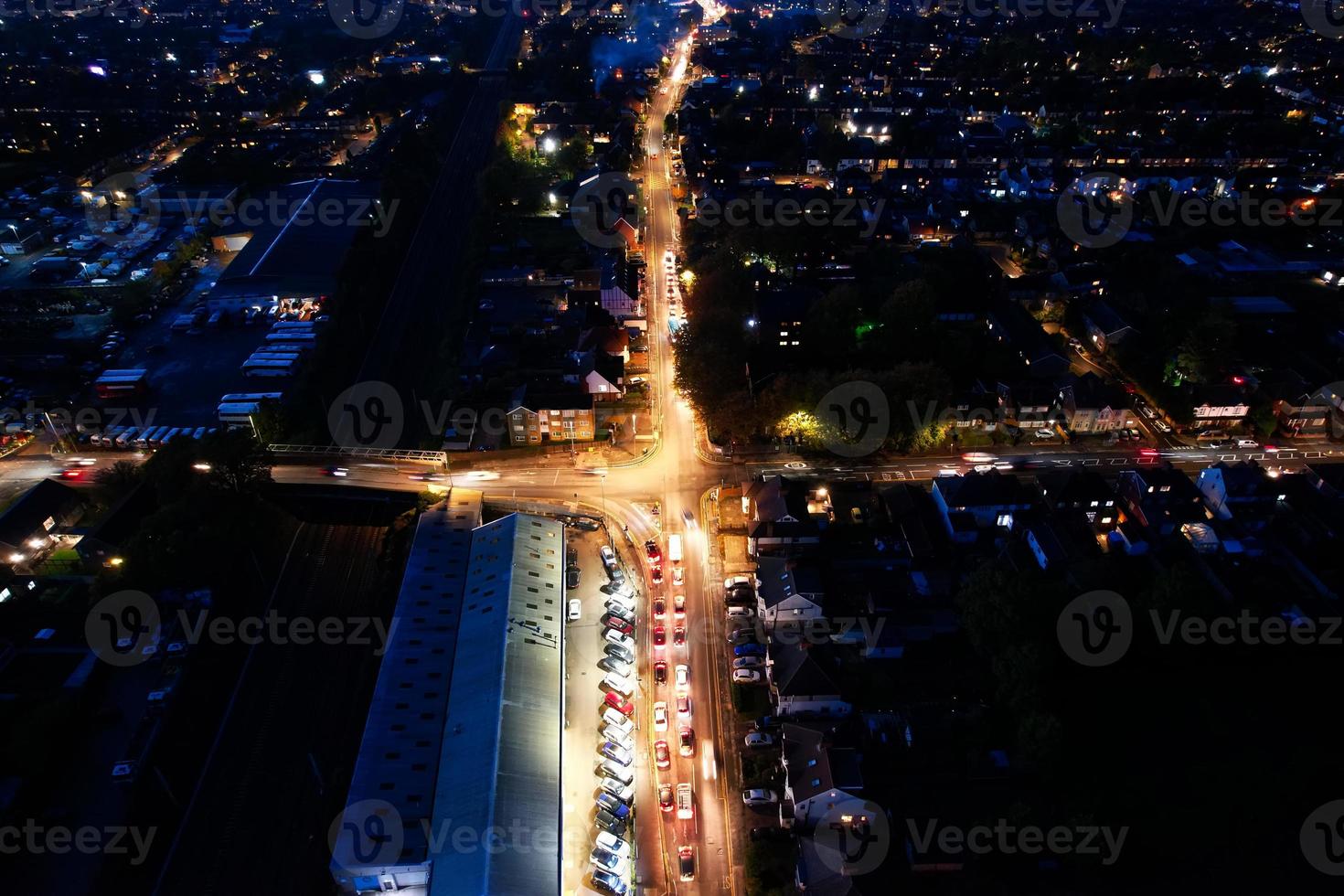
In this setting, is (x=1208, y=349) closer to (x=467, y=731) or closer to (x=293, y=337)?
(x=467, y=731)

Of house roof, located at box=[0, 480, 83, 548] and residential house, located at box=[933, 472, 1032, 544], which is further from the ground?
house roof, located at box=[0, 480, 83, 548]

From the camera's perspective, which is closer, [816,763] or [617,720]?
[816,763]

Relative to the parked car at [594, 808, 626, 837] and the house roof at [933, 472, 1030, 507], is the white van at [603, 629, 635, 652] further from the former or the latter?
the house roof at [933, 472, 1030, 507]

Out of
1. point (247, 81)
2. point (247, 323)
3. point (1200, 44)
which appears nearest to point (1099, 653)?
point (247, 323)

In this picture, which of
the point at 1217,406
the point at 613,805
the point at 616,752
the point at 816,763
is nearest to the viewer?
the point at 816,763

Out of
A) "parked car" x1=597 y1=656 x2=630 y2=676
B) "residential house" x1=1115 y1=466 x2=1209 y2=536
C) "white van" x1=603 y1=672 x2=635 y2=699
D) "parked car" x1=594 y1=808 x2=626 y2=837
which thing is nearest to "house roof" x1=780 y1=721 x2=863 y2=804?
"parked car" x1=594 y1=808 x2=626 y2=837

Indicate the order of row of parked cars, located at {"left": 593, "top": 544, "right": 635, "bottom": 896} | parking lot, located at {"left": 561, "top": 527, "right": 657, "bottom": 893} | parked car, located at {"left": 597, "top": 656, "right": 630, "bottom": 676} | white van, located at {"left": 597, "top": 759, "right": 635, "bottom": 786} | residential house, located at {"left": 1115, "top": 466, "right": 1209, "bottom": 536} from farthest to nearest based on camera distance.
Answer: residential house, located at {"left": 1115, "top": 466, "right": 1209, "bottom": 536}
parked car, located at {"left": 597, "top": 656, "right": 630, "bottom": 676}
white van, located at {"left": 597, "top": 759, "right": 635, "bottom": 786}
parking lot, located at {"left": 561, "top": 527, "right": 657, "bottom": 893}
row of parked cars, located at {"left": 593, "top": 544, "right": 635, "bottom": 896}

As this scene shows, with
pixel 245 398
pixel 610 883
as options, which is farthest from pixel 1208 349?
pixel 245 398
